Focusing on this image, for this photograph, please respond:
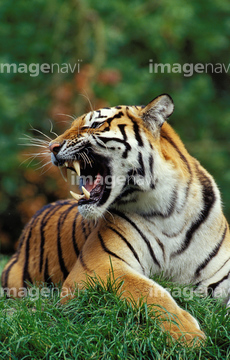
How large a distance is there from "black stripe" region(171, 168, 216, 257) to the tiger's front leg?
479 millimetres

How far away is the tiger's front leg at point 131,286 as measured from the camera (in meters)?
3.12

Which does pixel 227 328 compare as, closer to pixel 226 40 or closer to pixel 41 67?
pixel 41 67

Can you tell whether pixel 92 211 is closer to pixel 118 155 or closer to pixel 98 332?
pixel 118 155

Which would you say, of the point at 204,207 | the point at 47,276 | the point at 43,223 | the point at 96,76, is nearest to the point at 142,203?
the point at 204,207

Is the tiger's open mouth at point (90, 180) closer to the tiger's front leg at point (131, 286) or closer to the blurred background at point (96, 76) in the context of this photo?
the tiger's front leg at point (131, 286)

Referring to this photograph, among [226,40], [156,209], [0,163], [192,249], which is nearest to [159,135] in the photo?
[156,209]

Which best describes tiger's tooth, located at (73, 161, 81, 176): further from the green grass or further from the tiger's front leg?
the green grass

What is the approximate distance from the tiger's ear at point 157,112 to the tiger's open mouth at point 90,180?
459mm

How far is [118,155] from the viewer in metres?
3.73

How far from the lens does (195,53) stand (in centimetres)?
1449

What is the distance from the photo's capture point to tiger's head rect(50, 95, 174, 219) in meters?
3.72

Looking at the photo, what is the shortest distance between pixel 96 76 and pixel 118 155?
718cm

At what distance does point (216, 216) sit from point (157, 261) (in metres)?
0.56

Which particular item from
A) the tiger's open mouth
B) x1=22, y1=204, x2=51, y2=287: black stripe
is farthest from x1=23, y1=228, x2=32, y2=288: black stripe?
the tiger's open mouth
